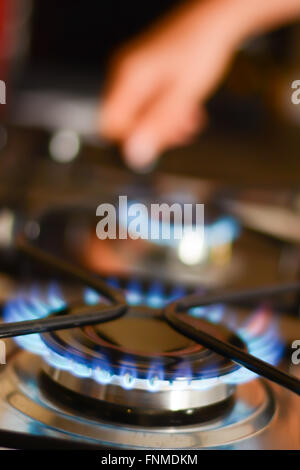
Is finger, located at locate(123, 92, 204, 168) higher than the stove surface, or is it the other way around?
finger, located at locate(123, 92, 204, 168)

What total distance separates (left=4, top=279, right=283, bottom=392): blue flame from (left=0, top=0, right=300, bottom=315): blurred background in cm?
4

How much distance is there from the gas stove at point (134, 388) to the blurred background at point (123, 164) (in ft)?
0.51

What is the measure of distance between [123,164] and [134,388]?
624mm

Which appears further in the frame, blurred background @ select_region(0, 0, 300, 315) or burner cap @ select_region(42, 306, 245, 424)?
blurred background @ select_region(0, 0, 300, 315)

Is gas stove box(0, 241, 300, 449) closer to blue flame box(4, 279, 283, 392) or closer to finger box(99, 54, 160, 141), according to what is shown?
blue flame box(4, 279, 283, 392)

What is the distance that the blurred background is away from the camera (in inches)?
26.3

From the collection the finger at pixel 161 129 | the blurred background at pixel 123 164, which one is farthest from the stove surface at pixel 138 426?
the finger at pixel 161 129

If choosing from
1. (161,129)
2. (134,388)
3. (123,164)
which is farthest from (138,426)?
(161,129)

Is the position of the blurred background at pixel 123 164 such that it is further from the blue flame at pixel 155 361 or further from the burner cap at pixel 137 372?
the burner cap at pixel 137 372

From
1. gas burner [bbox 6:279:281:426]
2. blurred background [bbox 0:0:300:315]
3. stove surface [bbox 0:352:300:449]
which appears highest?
blurred background [bbox 0:0:300:315]

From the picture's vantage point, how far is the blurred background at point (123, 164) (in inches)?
26.3

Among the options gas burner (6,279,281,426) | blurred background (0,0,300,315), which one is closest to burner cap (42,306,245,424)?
gas burner (6,279,281,426)

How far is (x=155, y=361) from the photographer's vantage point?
0.38 m

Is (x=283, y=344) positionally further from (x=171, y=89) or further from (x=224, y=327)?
(x=171, y=89)
